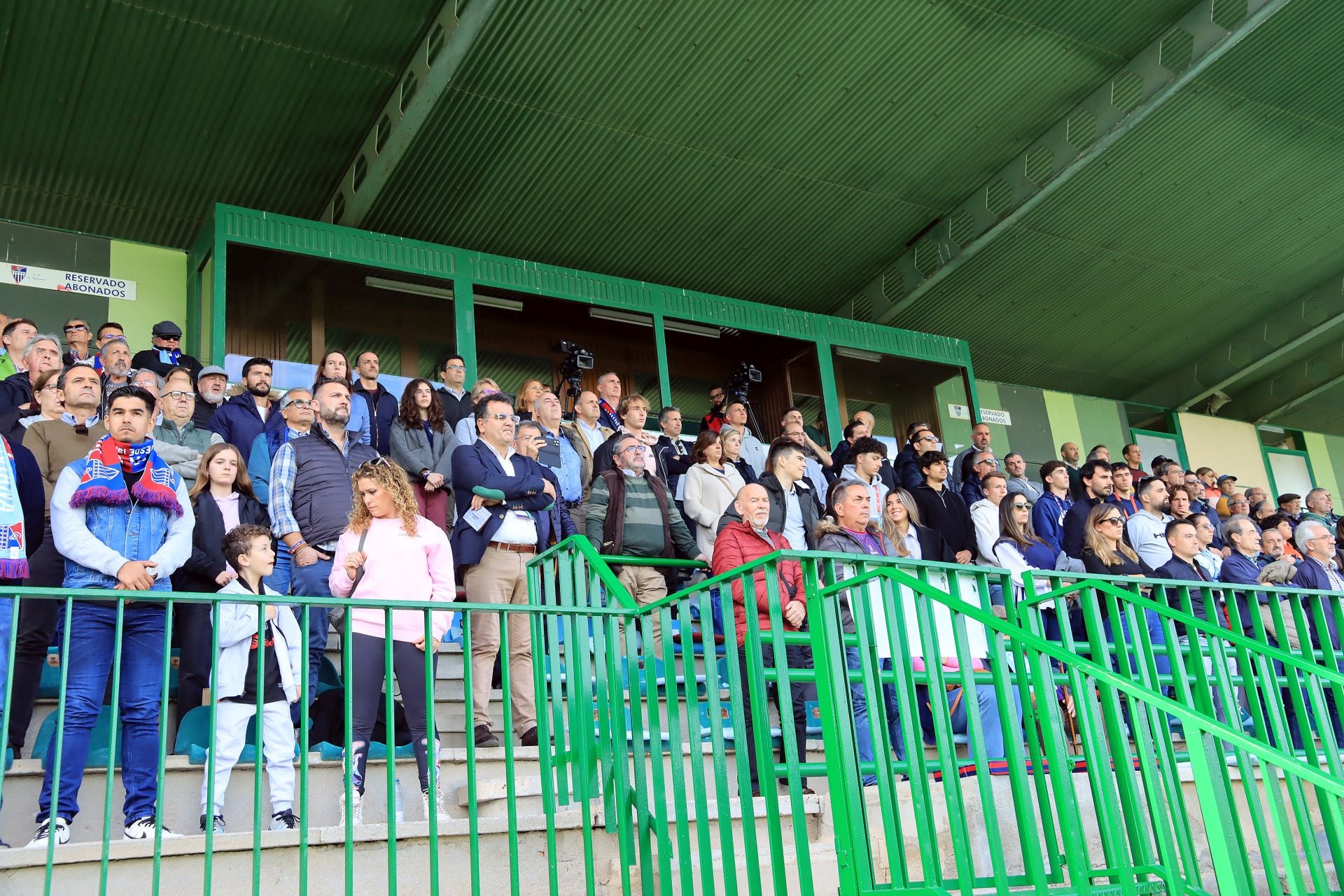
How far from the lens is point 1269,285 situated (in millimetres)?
14500

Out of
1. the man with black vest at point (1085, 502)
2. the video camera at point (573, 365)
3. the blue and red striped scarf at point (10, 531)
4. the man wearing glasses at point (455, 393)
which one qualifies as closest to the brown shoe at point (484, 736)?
the blue and red striped scarf at point (10, 531)

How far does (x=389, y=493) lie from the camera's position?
182 inches

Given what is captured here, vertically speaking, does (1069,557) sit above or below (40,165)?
below

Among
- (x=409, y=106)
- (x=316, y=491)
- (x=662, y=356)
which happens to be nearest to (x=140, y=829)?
(x=316, y=491)

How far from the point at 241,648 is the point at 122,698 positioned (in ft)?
1.43

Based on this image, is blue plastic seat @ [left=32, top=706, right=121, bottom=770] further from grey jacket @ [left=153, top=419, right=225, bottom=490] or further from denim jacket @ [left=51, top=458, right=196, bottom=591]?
grey jacket @ [left=153, top=419, right=225, bottom=490]

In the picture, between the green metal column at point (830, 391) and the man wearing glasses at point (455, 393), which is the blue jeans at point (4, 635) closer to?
the man wearing glasses at point (455, 393)

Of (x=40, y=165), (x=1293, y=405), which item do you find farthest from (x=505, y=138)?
(x=1293, y=405)

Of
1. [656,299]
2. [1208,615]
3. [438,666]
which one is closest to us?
[1208,615]

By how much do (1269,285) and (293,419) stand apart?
498 inches

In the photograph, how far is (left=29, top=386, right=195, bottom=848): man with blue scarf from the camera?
11.8 feet

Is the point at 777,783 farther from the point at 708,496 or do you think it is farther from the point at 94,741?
the point at 708,496

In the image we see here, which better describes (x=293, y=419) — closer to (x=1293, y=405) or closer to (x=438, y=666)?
(x=438, y=666)

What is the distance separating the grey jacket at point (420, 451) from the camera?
6.51 metres
